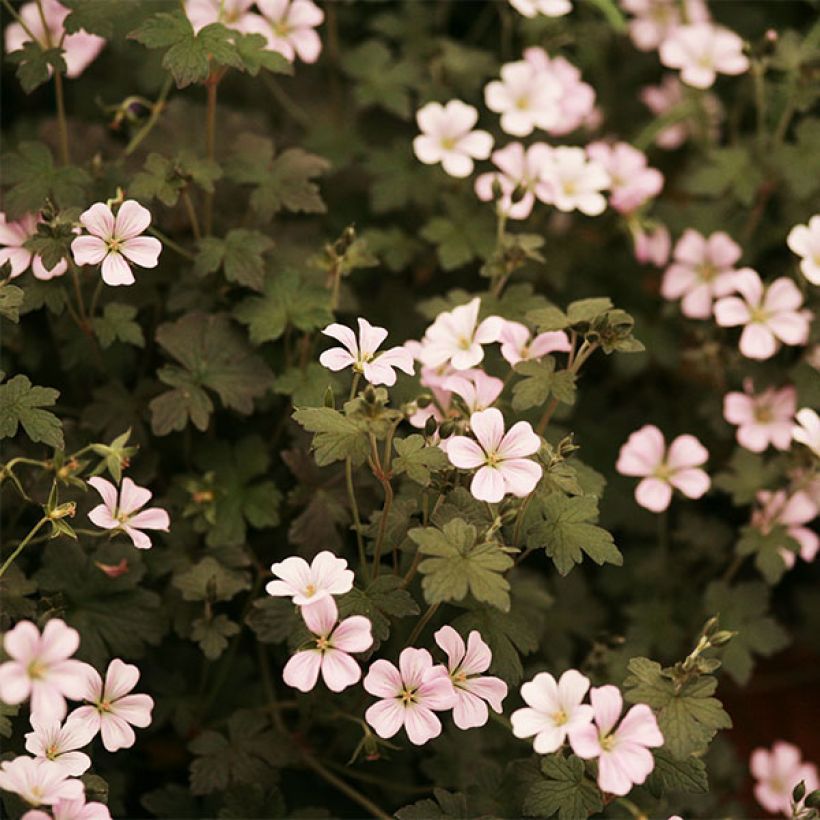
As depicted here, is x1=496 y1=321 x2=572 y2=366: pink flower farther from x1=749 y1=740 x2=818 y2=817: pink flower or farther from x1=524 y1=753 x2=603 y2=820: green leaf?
x1=749 y1=740 x2=818 y2=817: pink flower

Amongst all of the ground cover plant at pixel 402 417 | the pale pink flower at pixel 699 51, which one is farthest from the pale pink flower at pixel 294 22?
the pale pink flower at pixel 699 51

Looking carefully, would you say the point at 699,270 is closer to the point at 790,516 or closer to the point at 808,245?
the point at 808,245

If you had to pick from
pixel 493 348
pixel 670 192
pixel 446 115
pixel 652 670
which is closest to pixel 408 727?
pixel 652 670

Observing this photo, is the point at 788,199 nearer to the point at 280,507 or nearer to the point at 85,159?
the point at 280,507

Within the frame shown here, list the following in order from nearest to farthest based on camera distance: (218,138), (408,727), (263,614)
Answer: (408,727)
(263,614)
(218,138)

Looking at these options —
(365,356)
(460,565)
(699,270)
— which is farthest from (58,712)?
(699,270)

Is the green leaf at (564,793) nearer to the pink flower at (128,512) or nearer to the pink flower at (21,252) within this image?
the pink flower at (128,512)
